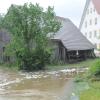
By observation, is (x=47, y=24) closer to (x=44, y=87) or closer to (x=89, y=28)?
(x=44, y=87)

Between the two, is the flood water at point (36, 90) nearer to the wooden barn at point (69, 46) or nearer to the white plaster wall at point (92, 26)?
the wooden barn at point (69, 46)

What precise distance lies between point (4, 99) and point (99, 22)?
51.2m

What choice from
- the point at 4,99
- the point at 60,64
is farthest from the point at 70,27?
the point at 4,99

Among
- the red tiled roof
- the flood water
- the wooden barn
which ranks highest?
the red tiled roof

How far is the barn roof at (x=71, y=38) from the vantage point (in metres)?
42.6

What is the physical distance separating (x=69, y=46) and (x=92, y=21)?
27.5m

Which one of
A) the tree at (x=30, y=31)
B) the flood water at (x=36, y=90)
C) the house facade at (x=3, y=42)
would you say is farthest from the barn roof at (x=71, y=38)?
the flood water at (x=36, y=90)

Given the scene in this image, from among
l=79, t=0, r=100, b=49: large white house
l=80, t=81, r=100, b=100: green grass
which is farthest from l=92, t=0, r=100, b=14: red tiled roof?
l=80, t=81, r=100, b=100: green grass

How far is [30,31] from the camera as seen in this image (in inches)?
Result: 1348

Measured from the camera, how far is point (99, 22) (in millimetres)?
66188

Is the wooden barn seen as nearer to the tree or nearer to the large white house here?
the tree

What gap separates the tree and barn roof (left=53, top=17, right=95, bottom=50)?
6737mm

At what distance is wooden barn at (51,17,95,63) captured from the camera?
138 feet

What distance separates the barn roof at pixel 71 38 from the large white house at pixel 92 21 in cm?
1785
